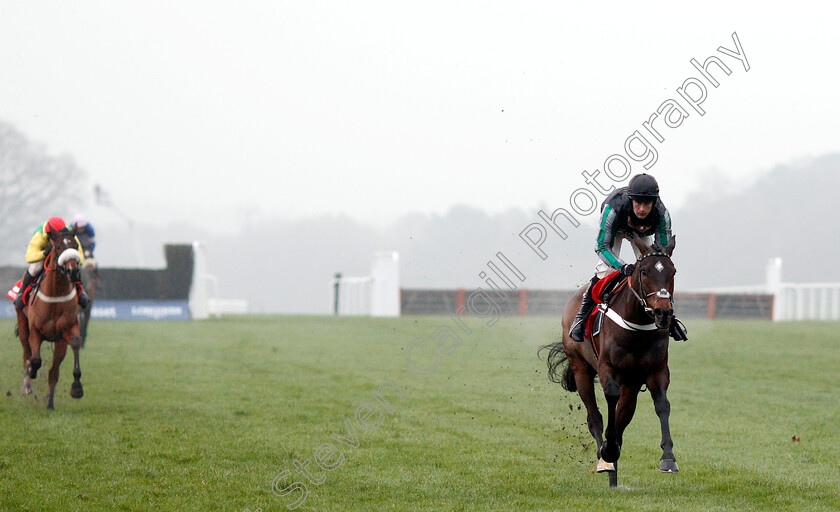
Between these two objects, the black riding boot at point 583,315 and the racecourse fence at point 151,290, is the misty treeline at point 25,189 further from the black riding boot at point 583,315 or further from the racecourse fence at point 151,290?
the black riding boot at point 583,315

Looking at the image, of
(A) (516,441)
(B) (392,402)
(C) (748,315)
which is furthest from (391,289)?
(A) (516,441)

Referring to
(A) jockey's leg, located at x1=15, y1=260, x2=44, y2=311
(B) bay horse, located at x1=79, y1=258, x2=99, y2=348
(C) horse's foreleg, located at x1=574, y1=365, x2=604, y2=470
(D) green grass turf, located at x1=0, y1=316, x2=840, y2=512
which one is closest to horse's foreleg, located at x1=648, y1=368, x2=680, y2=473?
(D) green grass turf, located at x1=0, y1=316, x2=840, y2=512

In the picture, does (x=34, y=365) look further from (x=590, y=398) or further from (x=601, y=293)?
(x=601, y=293)

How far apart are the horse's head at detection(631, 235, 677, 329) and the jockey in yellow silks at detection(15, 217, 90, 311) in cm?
679

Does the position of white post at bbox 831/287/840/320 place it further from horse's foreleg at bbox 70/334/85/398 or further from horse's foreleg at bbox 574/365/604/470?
horse's foreleg at bbox 70/334/85/398

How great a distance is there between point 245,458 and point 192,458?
47 centimetres

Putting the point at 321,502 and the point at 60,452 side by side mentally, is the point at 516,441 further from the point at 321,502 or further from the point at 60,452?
the point at 60,452

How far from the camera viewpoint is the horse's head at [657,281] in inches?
224

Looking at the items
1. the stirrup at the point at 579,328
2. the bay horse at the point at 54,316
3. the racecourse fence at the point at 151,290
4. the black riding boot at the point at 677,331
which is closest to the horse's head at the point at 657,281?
the black riding boot at the point at 677,331

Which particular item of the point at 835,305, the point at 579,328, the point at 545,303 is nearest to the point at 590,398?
the point at 579,328

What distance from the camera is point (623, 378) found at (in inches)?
254

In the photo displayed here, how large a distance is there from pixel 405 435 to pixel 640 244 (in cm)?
397

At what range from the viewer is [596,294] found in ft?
22.8

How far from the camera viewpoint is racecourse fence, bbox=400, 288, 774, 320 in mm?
31062
